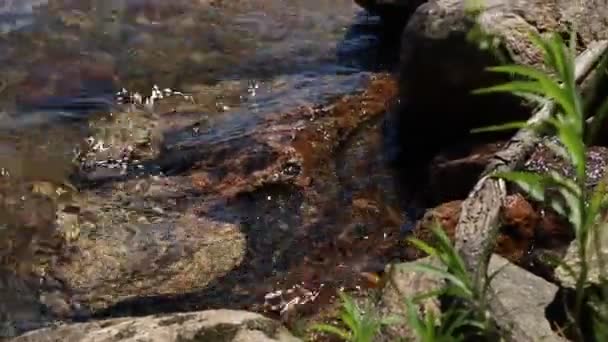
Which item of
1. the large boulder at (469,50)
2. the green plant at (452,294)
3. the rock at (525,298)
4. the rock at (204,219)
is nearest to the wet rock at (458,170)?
the large boulder at (469,50)

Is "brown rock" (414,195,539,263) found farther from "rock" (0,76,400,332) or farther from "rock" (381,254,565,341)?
"rock" (381,254,565,341)

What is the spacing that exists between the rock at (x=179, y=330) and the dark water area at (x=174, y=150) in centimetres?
101

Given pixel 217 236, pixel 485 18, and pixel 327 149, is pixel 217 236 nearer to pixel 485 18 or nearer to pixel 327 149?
pixel 327 149

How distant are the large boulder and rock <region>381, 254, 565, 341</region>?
1892 mm

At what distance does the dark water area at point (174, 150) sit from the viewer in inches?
177

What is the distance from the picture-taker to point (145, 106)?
21.8 ft

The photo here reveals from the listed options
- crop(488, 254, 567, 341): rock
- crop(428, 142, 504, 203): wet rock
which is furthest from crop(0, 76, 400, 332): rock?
crop(488, 254, 567, 341): rock

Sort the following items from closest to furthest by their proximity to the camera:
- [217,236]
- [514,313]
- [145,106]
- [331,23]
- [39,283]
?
[514,313]
[39,283]
[217,236]
[145,106]
[331,23]

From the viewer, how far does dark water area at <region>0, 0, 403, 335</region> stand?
450 centimetres

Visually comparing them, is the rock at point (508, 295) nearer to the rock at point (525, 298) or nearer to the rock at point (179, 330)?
the rock at point (525, 298)

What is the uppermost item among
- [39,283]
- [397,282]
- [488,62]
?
[488,62]

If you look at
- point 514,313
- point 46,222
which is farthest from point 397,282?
point 46,222

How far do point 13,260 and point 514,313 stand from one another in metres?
2.96

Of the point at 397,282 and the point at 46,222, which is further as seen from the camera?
the point at 46,222
